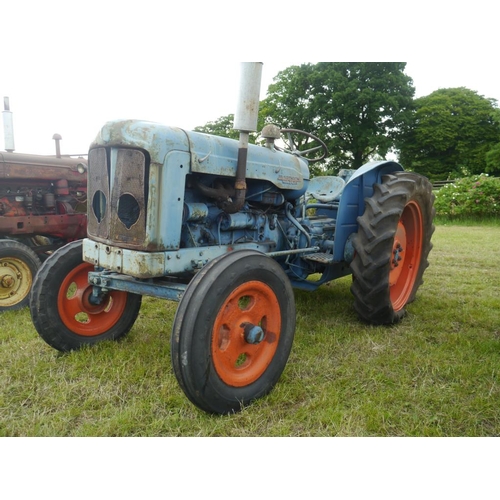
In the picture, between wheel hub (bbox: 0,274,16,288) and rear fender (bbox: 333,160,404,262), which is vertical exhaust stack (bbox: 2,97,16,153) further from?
rear fender (bbox: 333,160,404,262)

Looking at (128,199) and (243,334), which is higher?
(128,199)

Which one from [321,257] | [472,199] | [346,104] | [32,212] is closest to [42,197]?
[32,212]

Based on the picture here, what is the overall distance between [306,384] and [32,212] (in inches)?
143

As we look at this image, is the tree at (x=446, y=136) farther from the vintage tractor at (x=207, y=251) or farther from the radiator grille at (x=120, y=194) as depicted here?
the radiator grille at (x=120, y=194)

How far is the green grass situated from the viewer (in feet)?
6.61

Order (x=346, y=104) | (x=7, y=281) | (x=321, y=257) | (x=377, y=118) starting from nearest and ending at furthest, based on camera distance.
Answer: (x=321, y=257) → (x=7, y=281) → (x=346, y=104) → (x=377, y=118)

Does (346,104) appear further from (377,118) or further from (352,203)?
(352,203)

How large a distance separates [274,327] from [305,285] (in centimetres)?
132

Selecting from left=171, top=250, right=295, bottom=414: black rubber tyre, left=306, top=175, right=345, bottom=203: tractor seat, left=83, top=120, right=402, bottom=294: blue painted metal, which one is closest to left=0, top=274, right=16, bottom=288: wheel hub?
left=83, top=120, right=402, bottom=294: blue painted metal

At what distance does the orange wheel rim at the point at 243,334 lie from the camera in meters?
2.12

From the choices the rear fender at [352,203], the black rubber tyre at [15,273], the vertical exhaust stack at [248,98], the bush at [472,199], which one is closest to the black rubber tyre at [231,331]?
the vertical exhaust stack at [248,98]

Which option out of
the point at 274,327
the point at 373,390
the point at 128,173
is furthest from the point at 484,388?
the point at 128,173

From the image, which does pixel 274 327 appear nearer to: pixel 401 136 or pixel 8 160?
pixel 8 160

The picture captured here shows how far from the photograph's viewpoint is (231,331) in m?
2.19
